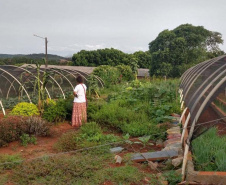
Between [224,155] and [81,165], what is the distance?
2167mm

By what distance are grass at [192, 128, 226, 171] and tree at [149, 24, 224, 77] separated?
87.3 ft

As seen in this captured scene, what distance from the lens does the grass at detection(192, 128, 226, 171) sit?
145 inches

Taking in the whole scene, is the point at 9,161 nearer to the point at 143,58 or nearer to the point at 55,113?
the point at 55,113

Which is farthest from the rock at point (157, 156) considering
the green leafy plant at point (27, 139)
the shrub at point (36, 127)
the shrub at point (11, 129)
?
the shrub at point (11, 129)

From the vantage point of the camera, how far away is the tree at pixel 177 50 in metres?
30.8

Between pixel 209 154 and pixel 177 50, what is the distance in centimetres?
2812

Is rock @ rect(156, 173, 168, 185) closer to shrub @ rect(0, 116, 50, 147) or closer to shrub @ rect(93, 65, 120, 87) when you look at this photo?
shrub @ rect(0, 116, 50, 147)

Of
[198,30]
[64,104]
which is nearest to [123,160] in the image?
[64,104]

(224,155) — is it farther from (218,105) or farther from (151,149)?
(151,149)

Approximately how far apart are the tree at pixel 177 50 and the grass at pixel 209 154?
87.3 feet

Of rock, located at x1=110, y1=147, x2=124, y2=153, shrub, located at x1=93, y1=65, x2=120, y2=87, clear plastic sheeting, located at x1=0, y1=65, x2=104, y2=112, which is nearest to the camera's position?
rock, located at x1=110, y1=147, x2=124, y2=153

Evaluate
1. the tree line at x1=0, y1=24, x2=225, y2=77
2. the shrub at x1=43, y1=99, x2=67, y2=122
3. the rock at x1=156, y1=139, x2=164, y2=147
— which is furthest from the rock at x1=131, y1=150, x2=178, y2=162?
the tree line at x1=0, y1=24, x2=225, y2=77

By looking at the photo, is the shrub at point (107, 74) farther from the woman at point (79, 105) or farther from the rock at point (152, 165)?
the rock at point (152, 165)

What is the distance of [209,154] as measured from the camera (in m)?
3.95
